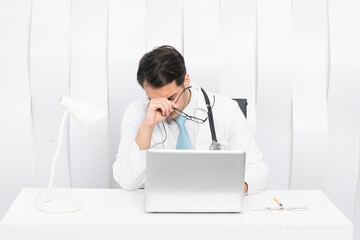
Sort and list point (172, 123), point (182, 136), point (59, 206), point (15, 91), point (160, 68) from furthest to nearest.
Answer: point (15, 91) < point (172, 123) < point (182, 136) < point (160, 68) < point (59, 206)

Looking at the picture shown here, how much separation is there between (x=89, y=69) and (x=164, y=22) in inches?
19.5

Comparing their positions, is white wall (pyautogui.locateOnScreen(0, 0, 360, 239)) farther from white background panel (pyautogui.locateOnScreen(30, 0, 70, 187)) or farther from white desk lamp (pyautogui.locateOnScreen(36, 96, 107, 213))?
white desk lamp (pyautogui.locateOnScreen(36, 96, 107, 213))

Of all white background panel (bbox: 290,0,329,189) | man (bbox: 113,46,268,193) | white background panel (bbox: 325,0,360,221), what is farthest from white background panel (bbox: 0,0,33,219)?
white background panel (bbox: 325,0,360,221)

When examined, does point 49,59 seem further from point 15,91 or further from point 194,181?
point 194,181

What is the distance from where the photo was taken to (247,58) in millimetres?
3080

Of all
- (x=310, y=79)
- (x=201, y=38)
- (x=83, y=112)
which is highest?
(x=201, y=38)

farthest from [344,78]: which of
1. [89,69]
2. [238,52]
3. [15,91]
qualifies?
[15,91]

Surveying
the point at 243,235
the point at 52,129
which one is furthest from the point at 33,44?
the point at 243,235

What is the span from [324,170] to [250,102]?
1.95ft

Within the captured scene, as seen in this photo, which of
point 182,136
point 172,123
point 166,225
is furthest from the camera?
point 172,123

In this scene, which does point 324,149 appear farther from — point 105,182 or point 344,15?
point 105,182

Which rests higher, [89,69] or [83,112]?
[89,69]

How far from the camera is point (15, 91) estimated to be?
9.86ft

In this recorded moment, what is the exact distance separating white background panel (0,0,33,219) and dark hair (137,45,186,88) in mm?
932
